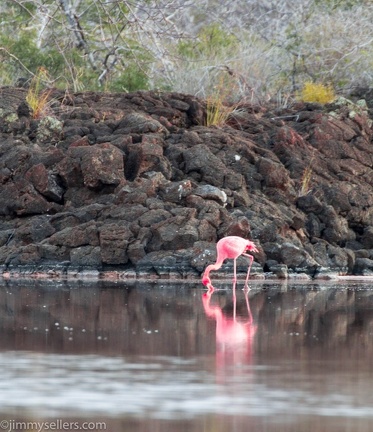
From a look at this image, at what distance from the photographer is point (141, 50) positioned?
3122 cm

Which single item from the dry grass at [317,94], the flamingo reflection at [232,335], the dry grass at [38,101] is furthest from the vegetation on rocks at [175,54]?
the flamingo reflection at [232,335]

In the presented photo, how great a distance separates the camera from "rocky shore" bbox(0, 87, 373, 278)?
20.5 m

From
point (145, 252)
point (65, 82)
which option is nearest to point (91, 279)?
point (145, 252)

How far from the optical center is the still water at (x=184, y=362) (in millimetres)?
7848

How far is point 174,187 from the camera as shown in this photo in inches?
866

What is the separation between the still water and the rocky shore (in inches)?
150

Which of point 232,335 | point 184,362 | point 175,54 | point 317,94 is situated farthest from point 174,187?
point 184,362

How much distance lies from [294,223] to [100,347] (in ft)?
38.4

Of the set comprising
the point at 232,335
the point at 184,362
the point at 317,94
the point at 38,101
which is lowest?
the point at 184,362

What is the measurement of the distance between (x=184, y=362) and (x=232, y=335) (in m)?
2.08

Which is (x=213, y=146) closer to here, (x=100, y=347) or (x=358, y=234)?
(x=358, y=234)

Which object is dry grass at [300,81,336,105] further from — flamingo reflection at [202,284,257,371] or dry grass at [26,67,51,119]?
flamingo reflection at [202,284,257,371]

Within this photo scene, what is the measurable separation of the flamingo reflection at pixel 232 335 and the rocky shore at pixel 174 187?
186 inches

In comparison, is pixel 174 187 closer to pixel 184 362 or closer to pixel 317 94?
pixel 317 94
